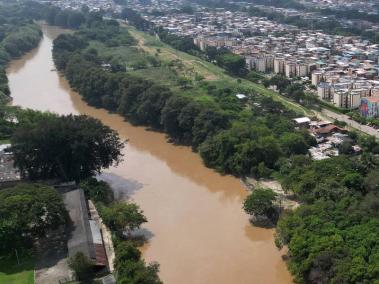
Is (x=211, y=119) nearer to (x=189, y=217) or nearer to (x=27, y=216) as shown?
(x=189, y=217)

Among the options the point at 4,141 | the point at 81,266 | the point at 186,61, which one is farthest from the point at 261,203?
the point at 186,61

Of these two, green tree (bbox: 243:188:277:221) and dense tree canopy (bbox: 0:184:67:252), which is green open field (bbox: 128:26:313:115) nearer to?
green tree (bbox: 243:188:277:221)

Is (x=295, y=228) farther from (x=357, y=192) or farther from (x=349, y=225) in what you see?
(x=357, y=192)

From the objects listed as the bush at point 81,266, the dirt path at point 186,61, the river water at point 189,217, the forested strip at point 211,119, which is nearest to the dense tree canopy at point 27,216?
the bush at point 81,266

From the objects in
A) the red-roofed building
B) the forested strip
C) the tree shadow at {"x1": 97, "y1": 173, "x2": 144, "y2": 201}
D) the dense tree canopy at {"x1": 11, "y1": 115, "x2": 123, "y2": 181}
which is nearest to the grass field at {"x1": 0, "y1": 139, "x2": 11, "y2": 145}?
the dense tree canopy at {"x1": 11, "y1": 115, "x2": 123, "y2": 181}

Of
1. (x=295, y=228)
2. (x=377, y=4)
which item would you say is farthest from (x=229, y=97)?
(x=377, y=4)

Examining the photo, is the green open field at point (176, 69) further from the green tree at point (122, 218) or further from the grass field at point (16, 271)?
the grass field at point (16, 271)
